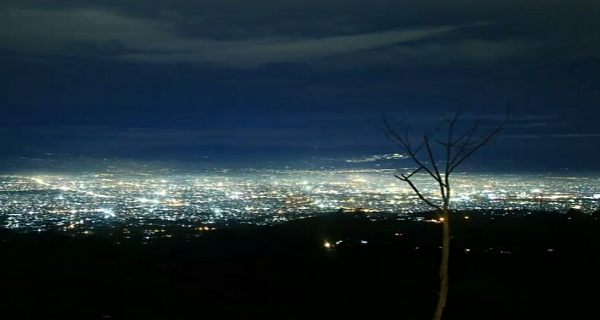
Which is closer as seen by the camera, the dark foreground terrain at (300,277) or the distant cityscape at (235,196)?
the dark foreground terrain at (300,277)

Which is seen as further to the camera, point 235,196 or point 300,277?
point 235,196

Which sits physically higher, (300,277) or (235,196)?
(300,277)

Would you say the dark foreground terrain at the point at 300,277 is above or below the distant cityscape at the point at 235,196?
above

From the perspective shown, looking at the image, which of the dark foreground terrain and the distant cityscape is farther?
the distant cityscape
